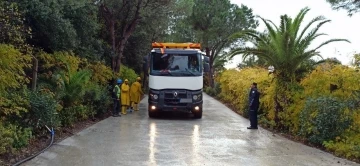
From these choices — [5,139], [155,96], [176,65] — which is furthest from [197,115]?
[5,139]

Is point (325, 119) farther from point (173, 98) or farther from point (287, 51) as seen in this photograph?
point (173, 98)

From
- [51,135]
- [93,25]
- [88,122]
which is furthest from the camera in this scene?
[93,25]

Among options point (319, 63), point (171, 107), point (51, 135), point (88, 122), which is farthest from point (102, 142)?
point (319, 63)

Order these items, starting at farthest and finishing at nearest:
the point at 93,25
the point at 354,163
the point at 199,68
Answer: the point at 93,25, the point at 199,68, the point at 354,163

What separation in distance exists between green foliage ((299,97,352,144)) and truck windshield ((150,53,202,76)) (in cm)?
673

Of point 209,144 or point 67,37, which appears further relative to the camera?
point 67,37

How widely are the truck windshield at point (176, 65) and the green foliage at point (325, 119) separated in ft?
22.1

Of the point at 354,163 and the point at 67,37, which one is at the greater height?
the point at 67,37

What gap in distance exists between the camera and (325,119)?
1209cm

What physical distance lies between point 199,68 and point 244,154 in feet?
27.5

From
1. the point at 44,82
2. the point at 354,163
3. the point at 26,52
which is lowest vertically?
the point at 354,163

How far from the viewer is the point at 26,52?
14211mm

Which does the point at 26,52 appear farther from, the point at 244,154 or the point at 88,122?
the point at 244,154

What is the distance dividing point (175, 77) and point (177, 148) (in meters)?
7.55
